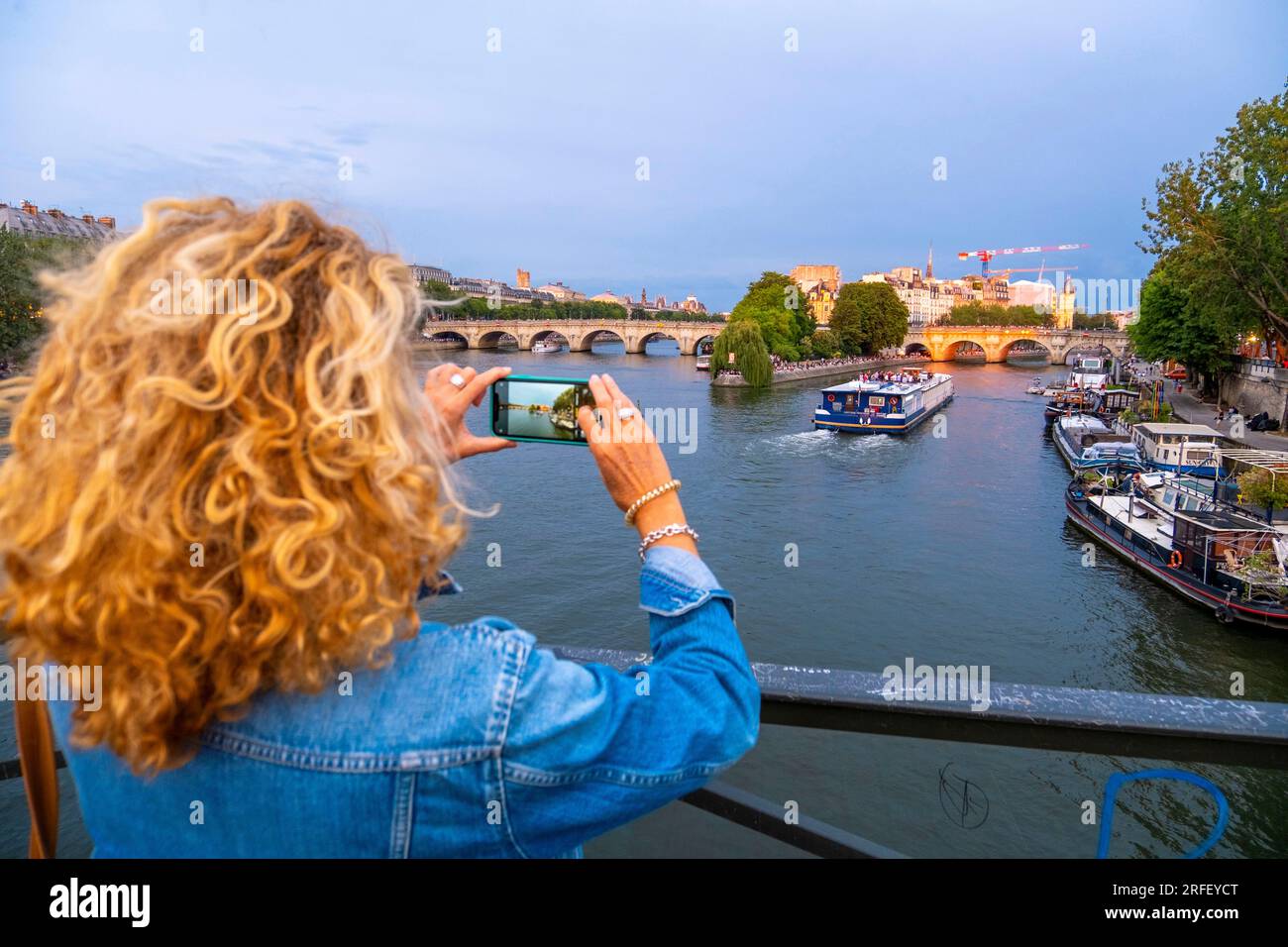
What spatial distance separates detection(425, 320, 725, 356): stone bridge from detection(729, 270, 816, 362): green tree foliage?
163 inches

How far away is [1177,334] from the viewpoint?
27703 mm

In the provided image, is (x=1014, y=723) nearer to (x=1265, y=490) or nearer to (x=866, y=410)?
(x=1265, y=490)

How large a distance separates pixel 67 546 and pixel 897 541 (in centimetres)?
1446

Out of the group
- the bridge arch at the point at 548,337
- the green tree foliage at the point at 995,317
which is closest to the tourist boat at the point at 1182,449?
the bridge arch at the point at 548,337

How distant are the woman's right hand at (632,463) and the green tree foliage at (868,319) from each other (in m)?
53.1

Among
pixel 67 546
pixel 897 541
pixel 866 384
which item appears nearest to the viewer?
pixel 67 546

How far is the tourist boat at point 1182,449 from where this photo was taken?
17453 millimetres

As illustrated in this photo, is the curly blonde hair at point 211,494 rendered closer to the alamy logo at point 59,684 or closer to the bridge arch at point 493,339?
the alamy logo at point 59,684

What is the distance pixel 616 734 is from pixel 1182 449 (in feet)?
65.1

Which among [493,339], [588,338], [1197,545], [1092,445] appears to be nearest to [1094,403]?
[1092,445]
